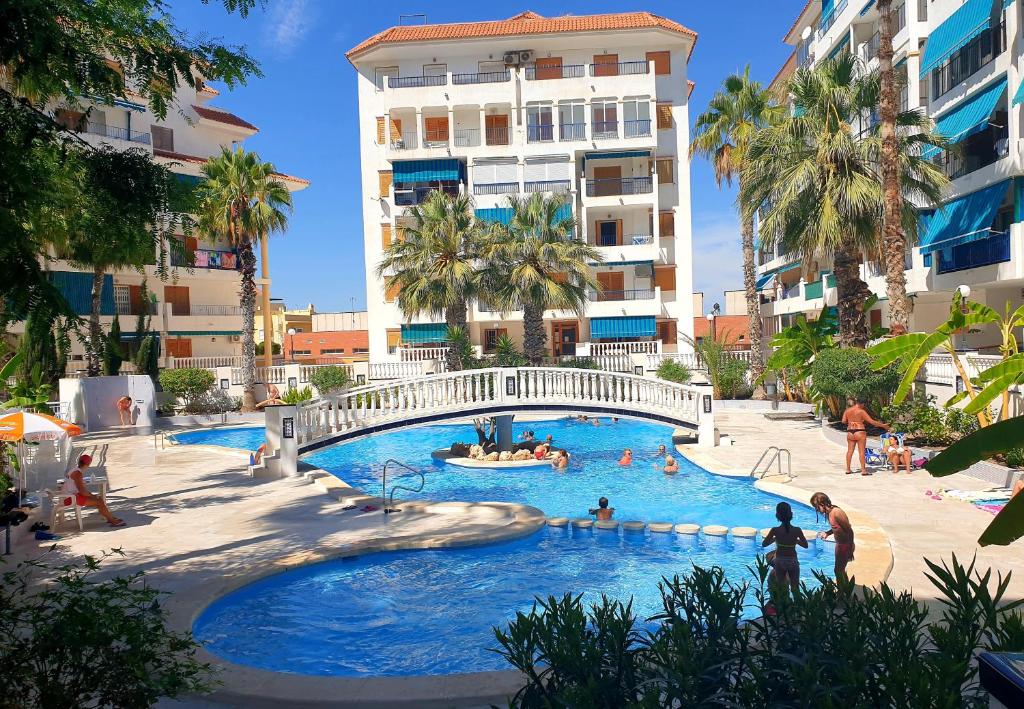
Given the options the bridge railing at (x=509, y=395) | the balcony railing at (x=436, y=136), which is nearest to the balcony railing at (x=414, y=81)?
the balcony railing at (x=436, y=136)

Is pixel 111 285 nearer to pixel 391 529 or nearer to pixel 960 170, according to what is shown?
pixel 391 529

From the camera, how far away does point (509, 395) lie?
1805cm

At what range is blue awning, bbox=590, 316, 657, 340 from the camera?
119 feet

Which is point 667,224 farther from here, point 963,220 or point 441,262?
point 963,220

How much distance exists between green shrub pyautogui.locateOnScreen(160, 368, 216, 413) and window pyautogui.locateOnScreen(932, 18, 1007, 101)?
3044cm

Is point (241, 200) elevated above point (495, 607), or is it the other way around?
point (241, 200)

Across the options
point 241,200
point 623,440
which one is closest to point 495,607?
point 623,440

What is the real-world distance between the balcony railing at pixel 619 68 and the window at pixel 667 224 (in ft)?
25.4

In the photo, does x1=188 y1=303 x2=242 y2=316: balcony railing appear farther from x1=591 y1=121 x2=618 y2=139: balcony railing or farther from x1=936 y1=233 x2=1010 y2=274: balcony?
x1=936 y1=233 x2=1010 y2=274: balcony

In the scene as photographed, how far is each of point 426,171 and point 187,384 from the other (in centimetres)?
1681

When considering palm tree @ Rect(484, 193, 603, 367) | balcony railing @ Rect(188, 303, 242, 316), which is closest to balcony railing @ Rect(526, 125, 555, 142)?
palm tree @ Rect(484, 193, 603, 367)

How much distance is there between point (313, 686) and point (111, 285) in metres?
35.1

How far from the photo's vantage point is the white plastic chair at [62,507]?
11250 mm

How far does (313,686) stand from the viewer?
5.77 m
